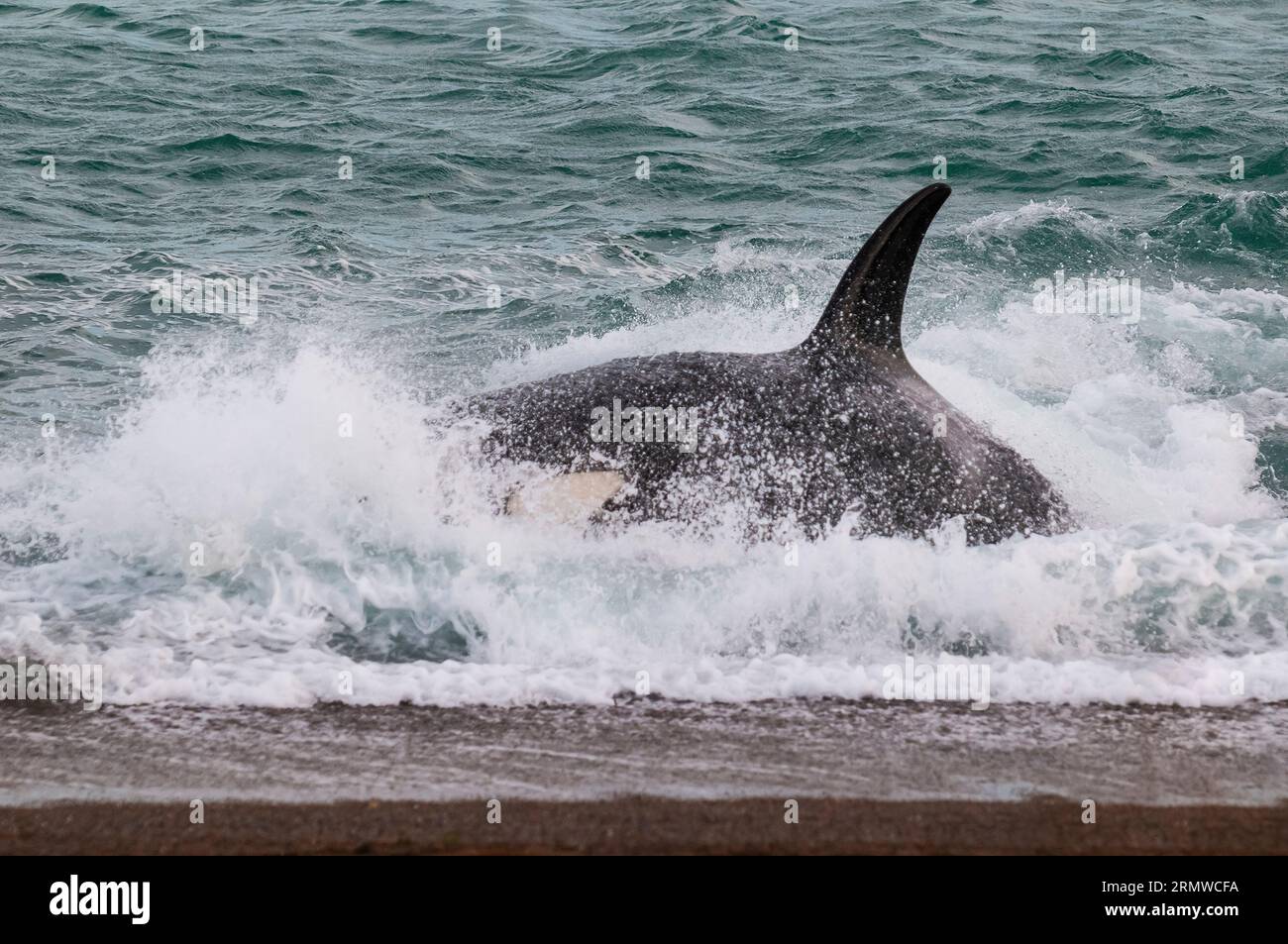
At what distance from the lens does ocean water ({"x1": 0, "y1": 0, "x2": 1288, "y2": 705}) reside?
23.5 feet

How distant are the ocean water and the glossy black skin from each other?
0.85 ft

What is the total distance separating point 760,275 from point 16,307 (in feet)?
26.9

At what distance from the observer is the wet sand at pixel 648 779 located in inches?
198

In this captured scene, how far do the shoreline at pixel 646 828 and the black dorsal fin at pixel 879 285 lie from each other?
11.8 ft

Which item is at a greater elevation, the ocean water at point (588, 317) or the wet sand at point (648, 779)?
the ocean water at point (588, 317)

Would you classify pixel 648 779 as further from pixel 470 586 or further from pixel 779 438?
pixel 779 438

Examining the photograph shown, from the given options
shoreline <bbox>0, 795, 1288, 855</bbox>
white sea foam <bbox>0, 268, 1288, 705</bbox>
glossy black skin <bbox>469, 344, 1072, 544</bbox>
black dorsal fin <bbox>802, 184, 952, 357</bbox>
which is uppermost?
black dorsal fin <bbox>802, 184, 952, 357</bbox>

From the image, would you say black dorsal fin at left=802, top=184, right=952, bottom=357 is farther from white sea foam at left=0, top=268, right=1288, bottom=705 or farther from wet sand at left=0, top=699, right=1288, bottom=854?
wet sand at left=0, top=699, right=1288, bottom=854

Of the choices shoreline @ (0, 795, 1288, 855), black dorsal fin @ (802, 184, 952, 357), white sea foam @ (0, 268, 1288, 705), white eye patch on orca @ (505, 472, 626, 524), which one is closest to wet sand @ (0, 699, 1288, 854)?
shoreline @ (0, 795, 1288, 855)

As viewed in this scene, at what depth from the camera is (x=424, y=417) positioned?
8.38 m

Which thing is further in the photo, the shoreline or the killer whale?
the killer whale

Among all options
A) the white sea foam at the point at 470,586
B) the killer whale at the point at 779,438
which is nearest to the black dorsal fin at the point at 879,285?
the killer whale at the point at 779,438

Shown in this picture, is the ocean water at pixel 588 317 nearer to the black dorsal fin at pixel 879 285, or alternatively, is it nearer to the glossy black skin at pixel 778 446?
the glossy black skin at pixel 778 446

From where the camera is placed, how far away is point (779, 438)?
25.8 feet
